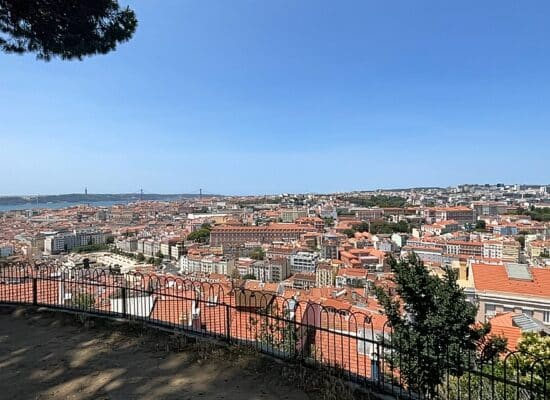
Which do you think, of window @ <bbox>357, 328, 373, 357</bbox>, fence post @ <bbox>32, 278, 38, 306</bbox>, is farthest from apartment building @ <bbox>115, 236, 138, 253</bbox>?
window @ <bbox>357, 328, 373, 357</bbox>

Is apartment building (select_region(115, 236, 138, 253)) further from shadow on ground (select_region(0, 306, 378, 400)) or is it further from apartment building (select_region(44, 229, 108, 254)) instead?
shadow on ground (select_region(0, 306, 378, 400))

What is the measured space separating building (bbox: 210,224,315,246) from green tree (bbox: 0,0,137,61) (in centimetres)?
6189

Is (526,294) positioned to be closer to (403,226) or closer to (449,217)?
(403,226)

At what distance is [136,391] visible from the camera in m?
3.09

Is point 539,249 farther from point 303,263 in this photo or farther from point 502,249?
point 303,263

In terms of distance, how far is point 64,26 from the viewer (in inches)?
224

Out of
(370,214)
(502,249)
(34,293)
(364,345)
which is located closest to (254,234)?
(370,214)

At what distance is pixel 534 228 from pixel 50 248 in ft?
253

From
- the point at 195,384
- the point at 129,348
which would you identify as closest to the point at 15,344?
the point at 129,348

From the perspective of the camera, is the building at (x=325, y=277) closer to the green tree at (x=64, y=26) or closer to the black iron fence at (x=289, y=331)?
the black iron fence at (x=289, y=331)

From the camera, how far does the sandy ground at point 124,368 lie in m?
3.07

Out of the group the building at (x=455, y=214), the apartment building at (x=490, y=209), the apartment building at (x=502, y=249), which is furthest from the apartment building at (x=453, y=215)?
the apartment building at (x=502, y=249)

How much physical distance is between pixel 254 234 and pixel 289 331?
67.7 metres

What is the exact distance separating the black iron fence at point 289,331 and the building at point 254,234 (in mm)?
61653
